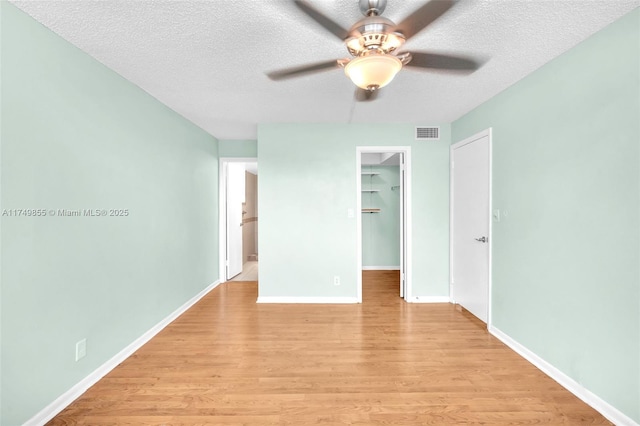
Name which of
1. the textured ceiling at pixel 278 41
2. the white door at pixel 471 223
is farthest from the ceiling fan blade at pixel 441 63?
the white door at pixel 471 223

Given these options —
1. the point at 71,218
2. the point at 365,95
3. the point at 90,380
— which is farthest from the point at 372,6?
the point at 90,380

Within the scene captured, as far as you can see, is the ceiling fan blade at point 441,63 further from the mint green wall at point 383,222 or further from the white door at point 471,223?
the mint green wall at point 383,222

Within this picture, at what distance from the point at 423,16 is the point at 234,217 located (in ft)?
13.8

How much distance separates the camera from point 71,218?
1.84 metres

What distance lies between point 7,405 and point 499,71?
396cm

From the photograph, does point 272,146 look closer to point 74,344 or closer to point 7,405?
point 74,344

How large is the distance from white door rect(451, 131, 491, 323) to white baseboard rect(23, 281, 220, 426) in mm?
3477

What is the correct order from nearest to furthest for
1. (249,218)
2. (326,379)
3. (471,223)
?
(326,379) < (471,223) < (249,218)

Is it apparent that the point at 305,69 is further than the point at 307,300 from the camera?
No

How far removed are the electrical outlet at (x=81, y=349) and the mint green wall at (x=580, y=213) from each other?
347 centimetres

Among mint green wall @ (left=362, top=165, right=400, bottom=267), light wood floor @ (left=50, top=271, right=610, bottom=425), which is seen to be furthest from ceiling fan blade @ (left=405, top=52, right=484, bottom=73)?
mint green wall @ (left=362, top=165, right=400, bottom=267)

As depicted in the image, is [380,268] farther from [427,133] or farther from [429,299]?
[427,133]

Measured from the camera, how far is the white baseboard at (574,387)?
5.24 ft

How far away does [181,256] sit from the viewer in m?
3.29
